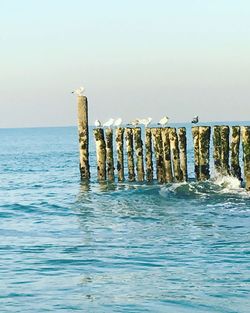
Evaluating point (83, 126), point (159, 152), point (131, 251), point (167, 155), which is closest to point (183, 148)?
point (167, 155)

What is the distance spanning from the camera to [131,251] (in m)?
15.1

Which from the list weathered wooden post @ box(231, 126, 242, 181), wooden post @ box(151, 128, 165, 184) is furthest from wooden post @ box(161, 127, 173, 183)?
weathered wooden post @ box(231, 126, 242, 181)

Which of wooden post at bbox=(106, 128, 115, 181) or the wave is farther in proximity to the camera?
wooden post at bbox=(106, 128, 115, 181)

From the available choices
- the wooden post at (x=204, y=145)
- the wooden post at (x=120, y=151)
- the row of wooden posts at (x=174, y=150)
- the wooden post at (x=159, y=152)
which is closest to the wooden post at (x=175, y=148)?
the row of wooden posts at (x=174, y=150)

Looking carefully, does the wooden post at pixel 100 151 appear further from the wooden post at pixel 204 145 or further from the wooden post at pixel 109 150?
the wooden post at pixel 204 145

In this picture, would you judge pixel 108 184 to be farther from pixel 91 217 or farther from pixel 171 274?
pixel 171 274

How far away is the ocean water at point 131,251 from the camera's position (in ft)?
36.9

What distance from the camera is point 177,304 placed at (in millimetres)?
10922

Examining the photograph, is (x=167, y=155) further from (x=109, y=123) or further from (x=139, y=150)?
(x=109, y=123)

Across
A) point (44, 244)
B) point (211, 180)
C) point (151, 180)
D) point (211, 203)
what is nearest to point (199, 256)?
point (44, 244)

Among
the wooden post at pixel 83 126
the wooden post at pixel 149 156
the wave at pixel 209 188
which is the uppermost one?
the wooden post at pixel 83 126

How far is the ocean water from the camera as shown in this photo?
36.9ft

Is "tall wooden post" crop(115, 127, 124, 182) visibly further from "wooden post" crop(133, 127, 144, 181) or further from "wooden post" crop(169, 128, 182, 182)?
"wooden post" crop(169, 128, 182, 182)

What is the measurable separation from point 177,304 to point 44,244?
5654mm
